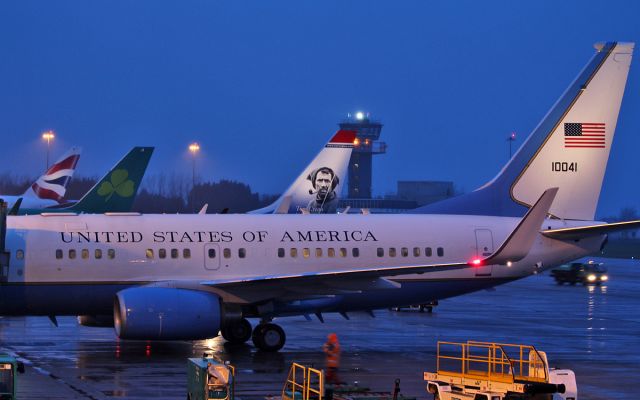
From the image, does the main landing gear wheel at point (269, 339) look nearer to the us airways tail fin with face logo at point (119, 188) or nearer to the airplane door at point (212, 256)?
the airplane door at point (212, 256)

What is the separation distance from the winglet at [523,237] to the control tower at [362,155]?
11972 cm

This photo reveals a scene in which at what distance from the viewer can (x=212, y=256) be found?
1168 inches

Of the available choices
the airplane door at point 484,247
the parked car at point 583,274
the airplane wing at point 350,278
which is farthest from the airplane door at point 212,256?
the parked car at point 583,274

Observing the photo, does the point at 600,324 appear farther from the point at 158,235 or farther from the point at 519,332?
the point at 158,235

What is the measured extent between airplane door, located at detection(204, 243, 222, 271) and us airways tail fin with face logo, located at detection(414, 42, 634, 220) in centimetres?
708

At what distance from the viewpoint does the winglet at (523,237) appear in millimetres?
26688

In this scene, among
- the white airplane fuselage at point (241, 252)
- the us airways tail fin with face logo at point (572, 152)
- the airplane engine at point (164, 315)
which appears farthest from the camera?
the us airways tail fin with face logo at point (572, 152)

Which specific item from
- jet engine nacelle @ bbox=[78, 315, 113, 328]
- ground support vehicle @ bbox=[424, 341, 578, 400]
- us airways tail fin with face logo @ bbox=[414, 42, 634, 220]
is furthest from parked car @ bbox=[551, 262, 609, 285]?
ground support vehicle @ bbox=[424, 341, 578, 400]

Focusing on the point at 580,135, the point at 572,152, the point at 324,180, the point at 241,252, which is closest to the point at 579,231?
the point at 572,152

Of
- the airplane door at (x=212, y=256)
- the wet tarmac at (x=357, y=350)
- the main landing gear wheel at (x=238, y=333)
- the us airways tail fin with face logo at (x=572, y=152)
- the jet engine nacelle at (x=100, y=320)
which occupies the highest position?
the us airways tail fin with face logo at (x=572, y=152)

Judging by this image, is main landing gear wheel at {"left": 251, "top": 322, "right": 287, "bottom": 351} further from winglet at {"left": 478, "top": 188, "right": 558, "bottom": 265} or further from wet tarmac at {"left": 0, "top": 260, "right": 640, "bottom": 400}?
winglet at {"left": 478, "top": 188, "right": 558, "bottom": 265}

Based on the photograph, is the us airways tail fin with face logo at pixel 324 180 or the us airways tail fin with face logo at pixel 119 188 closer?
the us airways tail fin with face logo at pixel 324 180

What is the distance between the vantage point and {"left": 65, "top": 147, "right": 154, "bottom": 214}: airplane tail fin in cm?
5456

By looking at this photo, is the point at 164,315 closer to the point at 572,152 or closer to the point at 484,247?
the point at 484,247
